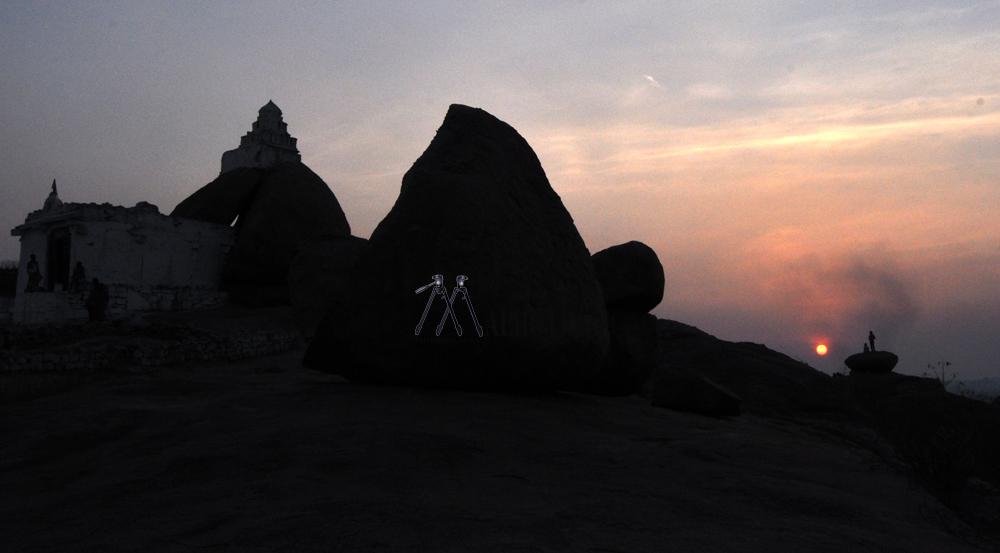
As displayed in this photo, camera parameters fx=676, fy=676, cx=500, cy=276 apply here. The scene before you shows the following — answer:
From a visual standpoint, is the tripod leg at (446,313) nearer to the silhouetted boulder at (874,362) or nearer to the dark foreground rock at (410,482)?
the dark foreground rock at (410,482)

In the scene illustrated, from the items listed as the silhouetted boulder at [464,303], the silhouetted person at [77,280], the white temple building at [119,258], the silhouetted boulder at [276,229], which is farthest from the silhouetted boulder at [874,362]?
the silhouetted person at [77,280]

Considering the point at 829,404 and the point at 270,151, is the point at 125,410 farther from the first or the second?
the point at 270,151

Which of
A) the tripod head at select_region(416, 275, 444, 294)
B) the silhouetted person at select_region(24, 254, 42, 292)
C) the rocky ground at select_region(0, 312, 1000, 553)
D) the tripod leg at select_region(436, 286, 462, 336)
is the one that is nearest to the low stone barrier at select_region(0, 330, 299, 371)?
the rocky ground at select_region(0, 312, 1000, 553)

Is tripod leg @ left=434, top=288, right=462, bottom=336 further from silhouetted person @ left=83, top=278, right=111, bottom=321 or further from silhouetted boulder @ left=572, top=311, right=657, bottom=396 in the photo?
silhouetted person @ left=83, top=278, right=111, bottom=321

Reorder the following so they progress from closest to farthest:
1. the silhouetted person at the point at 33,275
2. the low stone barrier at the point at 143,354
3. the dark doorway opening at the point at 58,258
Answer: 1. the low stone barrier at the point at 143,354
2. the dark doorway opening at the point at 58,258
3. the silhouetted person at the point at 33,275

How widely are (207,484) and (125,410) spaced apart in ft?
5.71

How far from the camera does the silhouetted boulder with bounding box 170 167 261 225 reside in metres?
22.2

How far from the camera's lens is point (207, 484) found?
2.48 meters

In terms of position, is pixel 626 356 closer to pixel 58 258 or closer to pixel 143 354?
pixel 143 354

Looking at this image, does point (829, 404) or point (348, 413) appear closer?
point (348, 413)

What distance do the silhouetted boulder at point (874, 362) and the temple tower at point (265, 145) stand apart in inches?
792

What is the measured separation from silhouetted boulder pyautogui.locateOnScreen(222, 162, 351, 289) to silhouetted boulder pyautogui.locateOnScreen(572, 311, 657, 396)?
15.5 m

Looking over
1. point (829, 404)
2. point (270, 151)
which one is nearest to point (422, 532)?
point (829, 404)

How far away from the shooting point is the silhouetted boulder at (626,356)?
624 cm
